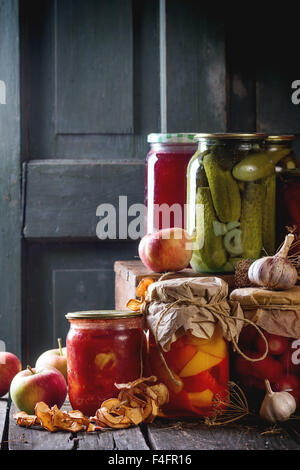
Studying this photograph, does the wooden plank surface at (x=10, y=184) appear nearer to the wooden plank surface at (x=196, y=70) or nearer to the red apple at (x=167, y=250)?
the wooden plank surface at (x=196, y=70)

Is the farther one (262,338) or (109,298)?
(109,298)

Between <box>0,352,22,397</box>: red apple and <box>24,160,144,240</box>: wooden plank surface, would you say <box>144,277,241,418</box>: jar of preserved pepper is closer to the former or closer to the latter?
<box>0,352,22,397</box>: red apple

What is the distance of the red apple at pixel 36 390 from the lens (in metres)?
1.21

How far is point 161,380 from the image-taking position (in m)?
1.19

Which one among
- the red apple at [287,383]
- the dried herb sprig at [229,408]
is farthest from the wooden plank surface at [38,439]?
the red apple at [287,383]

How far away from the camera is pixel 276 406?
1.15m

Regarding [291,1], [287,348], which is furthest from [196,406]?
[291,1]

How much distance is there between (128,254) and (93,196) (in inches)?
7.6

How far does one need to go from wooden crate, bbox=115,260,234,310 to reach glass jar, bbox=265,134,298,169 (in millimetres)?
271

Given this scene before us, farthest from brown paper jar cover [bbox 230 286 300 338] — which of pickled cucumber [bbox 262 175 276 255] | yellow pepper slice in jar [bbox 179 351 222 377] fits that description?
pickled cucumber [bbox 262 175 276 255]

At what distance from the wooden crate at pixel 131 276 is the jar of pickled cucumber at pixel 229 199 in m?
0.04

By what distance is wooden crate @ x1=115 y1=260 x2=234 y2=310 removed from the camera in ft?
4.55

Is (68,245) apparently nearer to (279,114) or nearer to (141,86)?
(141,86)
